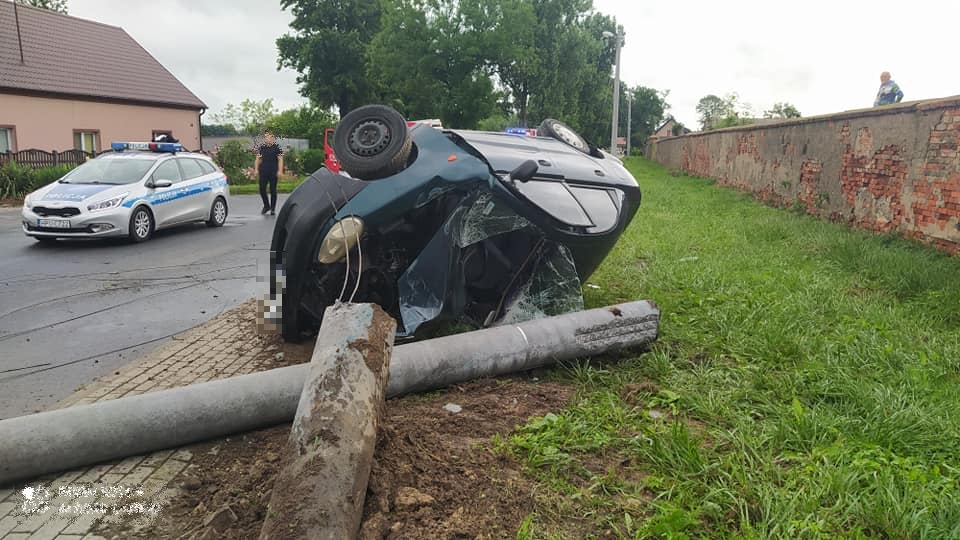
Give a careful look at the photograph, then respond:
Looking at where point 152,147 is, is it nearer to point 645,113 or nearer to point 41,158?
point 41,158

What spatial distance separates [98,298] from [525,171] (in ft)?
16.0

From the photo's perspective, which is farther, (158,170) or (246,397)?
(158,170)

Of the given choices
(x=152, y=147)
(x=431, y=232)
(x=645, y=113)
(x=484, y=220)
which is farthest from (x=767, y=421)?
(x=645, y=113)

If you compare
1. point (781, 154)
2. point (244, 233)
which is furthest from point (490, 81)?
point (244, 233)

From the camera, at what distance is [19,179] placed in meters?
19.4

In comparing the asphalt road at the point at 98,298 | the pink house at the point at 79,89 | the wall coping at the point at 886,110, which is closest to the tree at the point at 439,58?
the pink house at the point at 79,89

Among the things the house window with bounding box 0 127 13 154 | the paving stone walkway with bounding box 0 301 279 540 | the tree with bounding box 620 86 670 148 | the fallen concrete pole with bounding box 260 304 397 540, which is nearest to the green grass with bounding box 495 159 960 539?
the fallen concrete pole with bounding box 260 304 397 540

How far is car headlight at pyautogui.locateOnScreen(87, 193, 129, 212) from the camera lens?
10312mm

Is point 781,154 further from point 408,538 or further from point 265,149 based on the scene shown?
point 408,538

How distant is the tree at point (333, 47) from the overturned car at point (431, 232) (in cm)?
4451

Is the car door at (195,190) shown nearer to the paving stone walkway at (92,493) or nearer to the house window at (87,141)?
the paving stone walkway at (92,493)

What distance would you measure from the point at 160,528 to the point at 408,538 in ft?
3.33

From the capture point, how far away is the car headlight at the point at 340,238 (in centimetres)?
434

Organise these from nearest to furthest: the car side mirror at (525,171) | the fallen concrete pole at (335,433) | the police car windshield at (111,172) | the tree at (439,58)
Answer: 1. the fallen concrete pole at (335,433)
2. the car side mirror at (525,171)
3. the police car windshield at (111,172)
4. the tree at (439,58)
